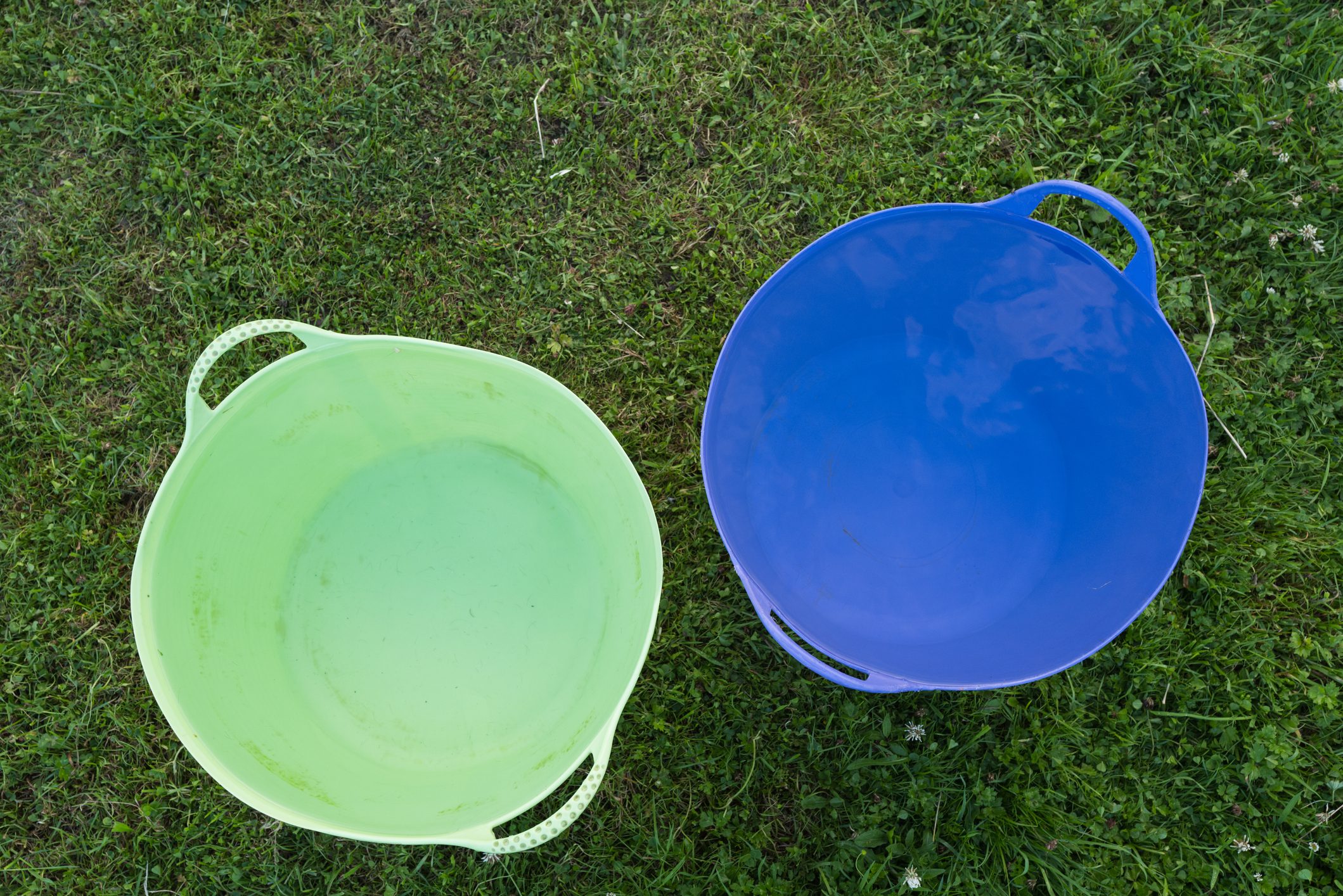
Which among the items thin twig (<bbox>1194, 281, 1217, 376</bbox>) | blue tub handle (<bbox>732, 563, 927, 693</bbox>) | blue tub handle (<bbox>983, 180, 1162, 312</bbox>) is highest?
blue tub handle (<bbox>983, 180, 1162, 312</bbox>)

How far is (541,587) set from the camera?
1.50 metres

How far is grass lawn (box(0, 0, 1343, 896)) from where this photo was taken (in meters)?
1.56

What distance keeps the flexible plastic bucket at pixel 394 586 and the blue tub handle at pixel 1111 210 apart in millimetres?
812

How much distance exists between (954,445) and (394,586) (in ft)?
3.96

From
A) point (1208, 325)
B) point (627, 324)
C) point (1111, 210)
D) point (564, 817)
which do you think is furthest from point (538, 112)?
point (1208, 325)

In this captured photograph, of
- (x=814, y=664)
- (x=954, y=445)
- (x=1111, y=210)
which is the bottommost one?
(x=814, y=664)

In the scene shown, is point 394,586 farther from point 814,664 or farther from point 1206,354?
point 1206,354

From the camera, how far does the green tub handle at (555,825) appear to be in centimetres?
100

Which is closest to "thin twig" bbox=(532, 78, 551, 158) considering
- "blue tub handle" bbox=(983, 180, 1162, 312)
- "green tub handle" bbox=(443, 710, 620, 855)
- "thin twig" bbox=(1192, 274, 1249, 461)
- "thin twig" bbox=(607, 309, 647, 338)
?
"thin twig" bbox=(607, 309, 647, 338)

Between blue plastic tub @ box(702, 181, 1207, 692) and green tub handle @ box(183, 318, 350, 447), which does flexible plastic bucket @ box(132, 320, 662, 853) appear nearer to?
green tub handle @ box(183, 318, 350, 447)

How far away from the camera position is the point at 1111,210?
122 cm

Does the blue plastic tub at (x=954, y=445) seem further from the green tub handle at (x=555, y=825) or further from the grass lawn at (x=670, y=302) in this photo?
the green tub handle at (x=555, y=825)

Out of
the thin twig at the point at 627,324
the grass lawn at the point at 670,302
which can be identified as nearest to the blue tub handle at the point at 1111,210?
A: the grass lawn at the point at 670,302

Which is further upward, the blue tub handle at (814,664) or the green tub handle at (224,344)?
the green tub handle at (224,344)
